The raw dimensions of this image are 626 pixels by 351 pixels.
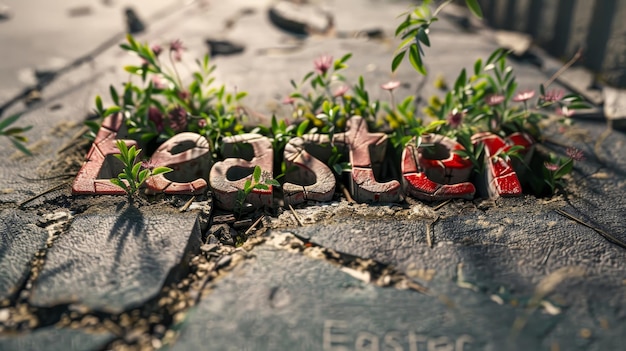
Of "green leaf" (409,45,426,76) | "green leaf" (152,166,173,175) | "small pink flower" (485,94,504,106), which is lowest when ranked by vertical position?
"green leaf" (152,166,173,175)

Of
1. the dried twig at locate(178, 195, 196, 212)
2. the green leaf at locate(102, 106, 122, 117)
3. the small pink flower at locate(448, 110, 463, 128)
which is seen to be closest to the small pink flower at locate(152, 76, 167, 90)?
the green leaf at locate(102, 106, 122, 117)

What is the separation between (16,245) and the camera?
186cm

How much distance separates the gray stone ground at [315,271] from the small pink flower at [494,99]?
38 cm

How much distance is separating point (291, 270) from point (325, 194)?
427 mm

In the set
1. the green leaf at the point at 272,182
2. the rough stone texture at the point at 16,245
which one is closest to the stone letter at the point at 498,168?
the green leaf at the point at 272,182

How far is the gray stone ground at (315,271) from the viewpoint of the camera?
4.95ft

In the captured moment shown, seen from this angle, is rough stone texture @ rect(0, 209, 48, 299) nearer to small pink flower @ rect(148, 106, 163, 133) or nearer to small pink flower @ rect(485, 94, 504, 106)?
small pink flower @ rect(148, 106, 163, 133)

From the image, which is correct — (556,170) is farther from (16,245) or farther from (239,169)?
(16,245)

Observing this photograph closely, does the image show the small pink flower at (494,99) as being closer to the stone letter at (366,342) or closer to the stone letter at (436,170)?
the stone letter at (436,170)

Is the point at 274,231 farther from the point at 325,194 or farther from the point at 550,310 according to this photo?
the point at 550,310

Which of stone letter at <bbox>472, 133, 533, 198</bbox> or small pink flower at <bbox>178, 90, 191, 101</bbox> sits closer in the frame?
stone letter at <bbox>472, 133, 533, 198</bbox>

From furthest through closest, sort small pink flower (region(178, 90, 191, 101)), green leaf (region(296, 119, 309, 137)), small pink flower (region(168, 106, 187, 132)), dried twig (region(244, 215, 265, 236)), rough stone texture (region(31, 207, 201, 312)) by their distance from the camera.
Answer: small pink flower (region(178, 90, 191, 101)) → small pink flower (region(168, 106, 187, 132)) → green leaf (region(296, 119, 309, 137)) → dried twig (region(244, 215, 265, 236)) → rough stone texture (region(31, 207, 201, 312))

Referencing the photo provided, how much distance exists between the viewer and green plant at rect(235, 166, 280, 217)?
2.03 meters

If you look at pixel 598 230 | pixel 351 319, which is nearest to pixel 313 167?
pixel 351 319
